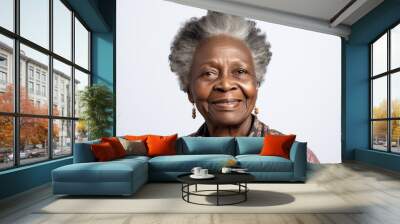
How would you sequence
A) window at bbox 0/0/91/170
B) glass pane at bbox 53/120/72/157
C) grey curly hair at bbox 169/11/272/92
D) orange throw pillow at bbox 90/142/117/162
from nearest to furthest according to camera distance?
1. window at bbox 0/0/91/170
2. orange throw pillow at bbox 90/142/117/162
3. glass pane at bbox 53/120/72/157
4. grey curly hair at bbox 169/11/272/92

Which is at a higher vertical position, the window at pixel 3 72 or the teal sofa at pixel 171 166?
the window at pixel 3 72

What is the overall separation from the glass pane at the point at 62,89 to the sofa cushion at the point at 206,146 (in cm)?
216

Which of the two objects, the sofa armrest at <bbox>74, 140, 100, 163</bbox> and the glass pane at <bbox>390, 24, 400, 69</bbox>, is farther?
the glass pane at <bbox>390, 24, 400, 69</bbox>

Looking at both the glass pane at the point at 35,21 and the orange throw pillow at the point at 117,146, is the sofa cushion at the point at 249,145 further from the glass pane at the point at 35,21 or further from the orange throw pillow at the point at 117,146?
the glass pane at the point at 35,21

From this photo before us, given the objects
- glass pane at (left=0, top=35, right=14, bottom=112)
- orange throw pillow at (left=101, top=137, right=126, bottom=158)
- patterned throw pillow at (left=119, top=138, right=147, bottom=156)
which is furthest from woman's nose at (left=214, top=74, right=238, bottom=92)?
glass pane at (left=0, top=35, right=14, bottom=112)

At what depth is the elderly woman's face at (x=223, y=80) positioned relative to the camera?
25.1 feet

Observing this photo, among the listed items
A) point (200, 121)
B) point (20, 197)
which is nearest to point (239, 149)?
point (200, 121)

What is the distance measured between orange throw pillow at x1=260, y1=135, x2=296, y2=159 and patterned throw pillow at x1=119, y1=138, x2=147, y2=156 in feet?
6.63

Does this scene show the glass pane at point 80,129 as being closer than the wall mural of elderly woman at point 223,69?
Yes

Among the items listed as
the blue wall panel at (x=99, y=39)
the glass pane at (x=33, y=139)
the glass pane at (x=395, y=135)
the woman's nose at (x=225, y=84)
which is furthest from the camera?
the woman's nose at (x=225, y=84)

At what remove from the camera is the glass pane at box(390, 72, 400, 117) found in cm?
745

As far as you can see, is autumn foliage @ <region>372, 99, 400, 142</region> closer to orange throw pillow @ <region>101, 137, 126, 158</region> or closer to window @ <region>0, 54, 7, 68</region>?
orange throw pillow @ <region>101, 137, 126, 158</region>

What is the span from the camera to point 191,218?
359 cm

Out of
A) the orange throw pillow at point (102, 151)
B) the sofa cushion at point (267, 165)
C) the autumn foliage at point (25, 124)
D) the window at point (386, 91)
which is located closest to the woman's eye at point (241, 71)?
the sofa cushion at point (267, 165)
